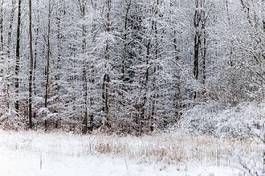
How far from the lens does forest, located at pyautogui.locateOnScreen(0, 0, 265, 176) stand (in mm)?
10969

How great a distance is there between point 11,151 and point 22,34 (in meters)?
35.0

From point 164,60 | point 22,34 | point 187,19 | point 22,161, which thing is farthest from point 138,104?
point 22,34

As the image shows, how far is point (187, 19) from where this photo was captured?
1302 inches

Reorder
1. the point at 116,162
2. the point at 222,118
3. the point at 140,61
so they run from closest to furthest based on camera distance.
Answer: the point at 116,162
the point at 222,118
the point at 140,61

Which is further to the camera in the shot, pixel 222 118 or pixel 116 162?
pixel 222 118

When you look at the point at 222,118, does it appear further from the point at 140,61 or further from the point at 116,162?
the point at 116,162

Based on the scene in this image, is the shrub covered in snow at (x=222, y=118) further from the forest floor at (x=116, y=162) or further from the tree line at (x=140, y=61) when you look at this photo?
the forest floor at (x=116, y=162)

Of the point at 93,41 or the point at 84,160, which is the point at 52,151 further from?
the point at 93,41

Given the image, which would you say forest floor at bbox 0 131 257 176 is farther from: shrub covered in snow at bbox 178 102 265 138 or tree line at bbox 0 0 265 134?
tree line at bbox 0 0 265 134

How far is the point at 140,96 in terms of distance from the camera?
27.5 metres

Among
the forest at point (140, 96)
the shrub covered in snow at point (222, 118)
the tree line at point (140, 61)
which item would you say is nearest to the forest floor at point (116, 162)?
the forest at point (140, 96)

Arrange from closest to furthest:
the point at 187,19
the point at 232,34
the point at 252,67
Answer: the point at 252,67 < the point at 232,34 < the point at 187,19

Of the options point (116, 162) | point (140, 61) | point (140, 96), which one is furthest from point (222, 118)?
point (116, 162)

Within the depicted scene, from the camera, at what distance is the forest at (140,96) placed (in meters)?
11.0
